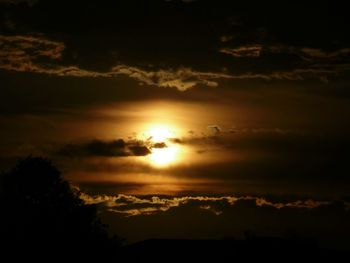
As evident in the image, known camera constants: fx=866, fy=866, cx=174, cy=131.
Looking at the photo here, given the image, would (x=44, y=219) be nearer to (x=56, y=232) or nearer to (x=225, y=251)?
(x=56, y=232)

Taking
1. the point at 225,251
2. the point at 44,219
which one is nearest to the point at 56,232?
the point at 44,219

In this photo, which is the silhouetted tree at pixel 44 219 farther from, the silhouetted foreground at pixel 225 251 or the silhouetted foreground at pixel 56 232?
the silhouetted foreground at pixel 225 251

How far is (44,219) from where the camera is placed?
60.1 m

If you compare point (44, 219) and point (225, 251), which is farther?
point (44, 219)

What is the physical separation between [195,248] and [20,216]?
1388 centimetres

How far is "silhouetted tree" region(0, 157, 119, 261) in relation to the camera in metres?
57.9

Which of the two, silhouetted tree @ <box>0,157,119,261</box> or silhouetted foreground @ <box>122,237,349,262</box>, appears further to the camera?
silhouetted tree @ <box>0,157,119,261</box>

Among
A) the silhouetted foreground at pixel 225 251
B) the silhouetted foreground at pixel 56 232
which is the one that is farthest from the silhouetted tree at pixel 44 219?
the silhouetted foreground at pixel 225 251

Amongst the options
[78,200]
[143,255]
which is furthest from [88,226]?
[143,255]

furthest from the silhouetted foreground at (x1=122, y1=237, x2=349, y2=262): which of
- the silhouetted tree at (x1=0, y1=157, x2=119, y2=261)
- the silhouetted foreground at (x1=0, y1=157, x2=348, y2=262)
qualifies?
the silhouetted tree at (x1=0, y1=157, x2=119, y2=261)

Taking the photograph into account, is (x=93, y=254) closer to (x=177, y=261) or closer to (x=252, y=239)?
(x=177, y=261)

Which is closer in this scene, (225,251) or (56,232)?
(225,251)

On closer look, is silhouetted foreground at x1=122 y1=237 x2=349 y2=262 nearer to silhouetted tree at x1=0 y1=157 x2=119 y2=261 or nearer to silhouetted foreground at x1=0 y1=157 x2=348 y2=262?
silhouetted foreground at x1=0 y1=157 x2=348 y2=262

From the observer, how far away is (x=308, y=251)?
4622cm
